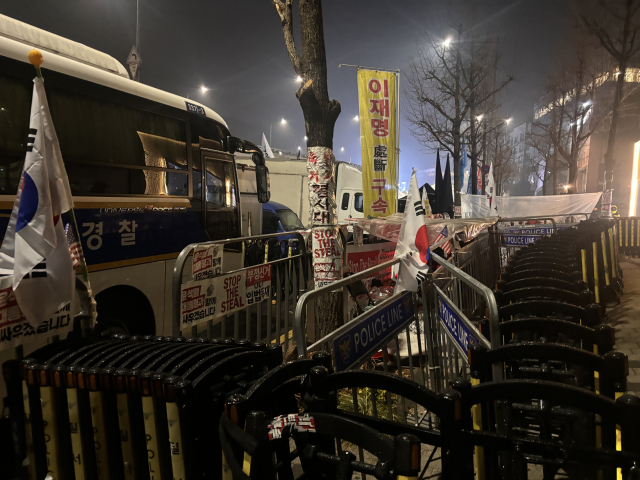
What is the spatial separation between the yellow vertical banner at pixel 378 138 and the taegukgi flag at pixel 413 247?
635 centimetres

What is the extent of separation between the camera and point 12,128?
180 inches

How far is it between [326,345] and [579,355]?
5.47 feet

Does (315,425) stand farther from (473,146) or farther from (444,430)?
(473,146)

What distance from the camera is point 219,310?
4617mm

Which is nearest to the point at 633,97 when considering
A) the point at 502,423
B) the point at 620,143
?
the point at 620,143

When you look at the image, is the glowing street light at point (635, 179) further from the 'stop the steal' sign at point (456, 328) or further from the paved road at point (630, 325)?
the 'stop the steal' sign at point (456, 328)

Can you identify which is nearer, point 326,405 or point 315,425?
point 315,425

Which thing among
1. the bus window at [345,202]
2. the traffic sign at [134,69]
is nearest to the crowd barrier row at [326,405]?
the traffic sign at [134,69]

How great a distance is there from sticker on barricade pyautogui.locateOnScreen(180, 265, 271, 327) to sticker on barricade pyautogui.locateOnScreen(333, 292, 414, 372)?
1.96 m

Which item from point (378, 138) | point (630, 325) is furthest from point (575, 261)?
point (378, 138)

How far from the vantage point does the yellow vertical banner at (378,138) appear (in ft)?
35.0

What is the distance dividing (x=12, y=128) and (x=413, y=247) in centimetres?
446

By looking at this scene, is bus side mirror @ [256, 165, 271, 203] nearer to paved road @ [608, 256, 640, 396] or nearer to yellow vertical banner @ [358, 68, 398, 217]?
yellow vertical banner @ [358, 68, 398, 217]

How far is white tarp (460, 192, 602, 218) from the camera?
1974 centimetres
